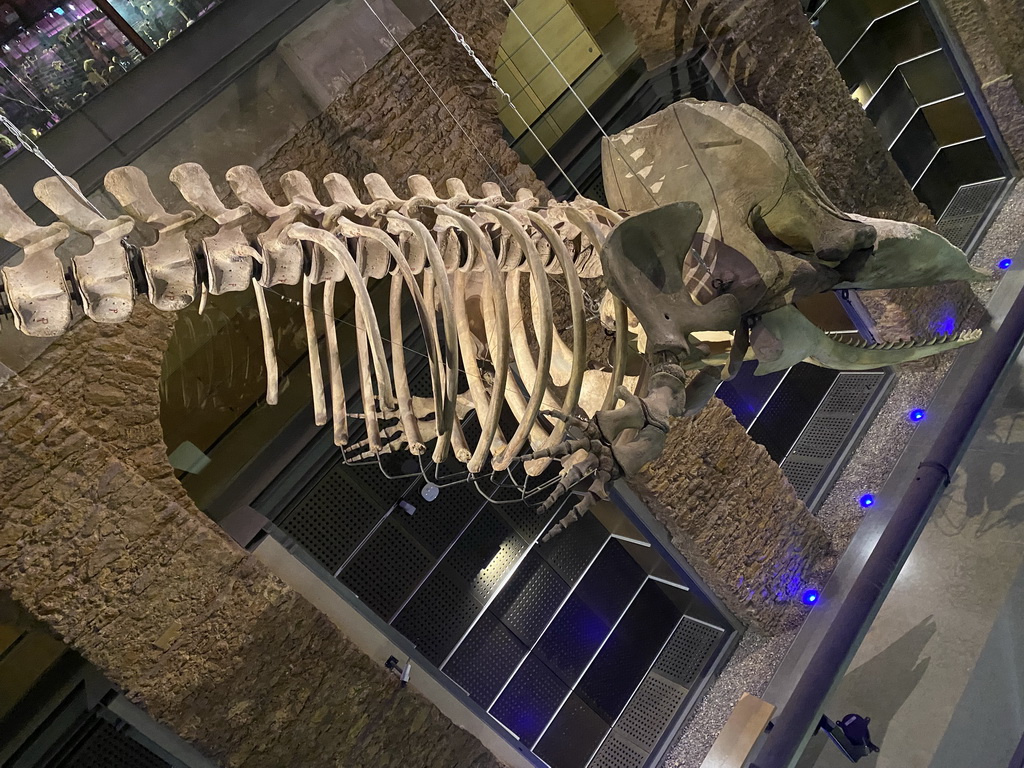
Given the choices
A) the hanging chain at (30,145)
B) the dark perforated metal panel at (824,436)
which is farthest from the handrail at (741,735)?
the hanging chain at (30,145)

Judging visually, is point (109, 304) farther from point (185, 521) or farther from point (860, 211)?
point (860, 211)

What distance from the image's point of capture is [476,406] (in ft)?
10.3

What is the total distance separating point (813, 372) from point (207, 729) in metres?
5.78

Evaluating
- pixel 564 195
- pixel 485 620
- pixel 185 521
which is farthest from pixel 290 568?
pixel 564 195

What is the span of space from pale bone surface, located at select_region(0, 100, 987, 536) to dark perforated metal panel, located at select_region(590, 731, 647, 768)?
3.14 meters

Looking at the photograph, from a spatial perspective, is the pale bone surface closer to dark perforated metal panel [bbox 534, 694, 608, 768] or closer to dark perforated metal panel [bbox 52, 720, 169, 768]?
dark perforated metal panel [bbox 52, 720, 169, 768]

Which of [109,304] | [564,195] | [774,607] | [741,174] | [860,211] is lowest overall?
[109,304]

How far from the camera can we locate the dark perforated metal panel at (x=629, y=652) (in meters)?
5.29

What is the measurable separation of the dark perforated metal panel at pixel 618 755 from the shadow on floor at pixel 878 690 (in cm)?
135

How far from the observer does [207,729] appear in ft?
11.5

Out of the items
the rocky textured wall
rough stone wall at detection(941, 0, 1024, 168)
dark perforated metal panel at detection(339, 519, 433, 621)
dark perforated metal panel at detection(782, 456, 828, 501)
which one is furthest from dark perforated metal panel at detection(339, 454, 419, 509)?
rough stone wall at detection(941, 0, 1024, 168)

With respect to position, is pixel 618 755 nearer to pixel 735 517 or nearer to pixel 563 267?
pixel 735 517

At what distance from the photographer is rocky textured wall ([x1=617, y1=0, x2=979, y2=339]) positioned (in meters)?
5.93

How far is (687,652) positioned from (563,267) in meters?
3.84
